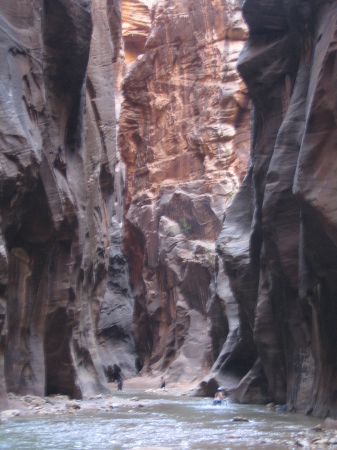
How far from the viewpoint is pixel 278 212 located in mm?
18141

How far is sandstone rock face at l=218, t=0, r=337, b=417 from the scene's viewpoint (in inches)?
506

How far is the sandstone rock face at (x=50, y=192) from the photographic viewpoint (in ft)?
50.9

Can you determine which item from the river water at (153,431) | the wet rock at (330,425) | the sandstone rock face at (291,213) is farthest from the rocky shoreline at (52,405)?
the wet rock at (330,425)

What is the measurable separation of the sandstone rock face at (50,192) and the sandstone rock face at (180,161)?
14990 mm

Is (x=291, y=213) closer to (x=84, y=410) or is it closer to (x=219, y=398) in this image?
(x=219, y=398)

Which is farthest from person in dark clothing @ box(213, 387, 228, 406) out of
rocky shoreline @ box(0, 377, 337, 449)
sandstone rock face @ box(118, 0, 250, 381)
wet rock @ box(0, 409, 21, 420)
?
sandstone rock face @ box(118, 0, 250, 381)

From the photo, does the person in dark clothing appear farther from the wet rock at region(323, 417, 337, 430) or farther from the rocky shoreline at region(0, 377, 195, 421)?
the wet rock at region(323, 417, 337, 430)

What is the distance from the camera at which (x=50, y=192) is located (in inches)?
761

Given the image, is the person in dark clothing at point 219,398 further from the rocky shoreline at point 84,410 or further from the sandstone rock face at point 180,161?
the sandstone rock face at point 180,161

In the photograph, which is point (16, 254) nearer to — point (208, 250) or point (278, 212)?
point (278, 212)

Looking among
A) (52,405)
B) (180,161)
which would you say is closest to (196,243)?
(180,161)

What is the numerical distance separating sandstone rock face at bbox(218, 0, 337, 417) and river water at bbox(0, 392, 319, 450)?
2.46 m

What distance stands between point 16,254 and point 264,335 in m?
8.11

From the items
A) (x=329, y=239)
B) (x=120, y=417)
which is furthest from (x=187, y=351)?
(x=329, y=239)
